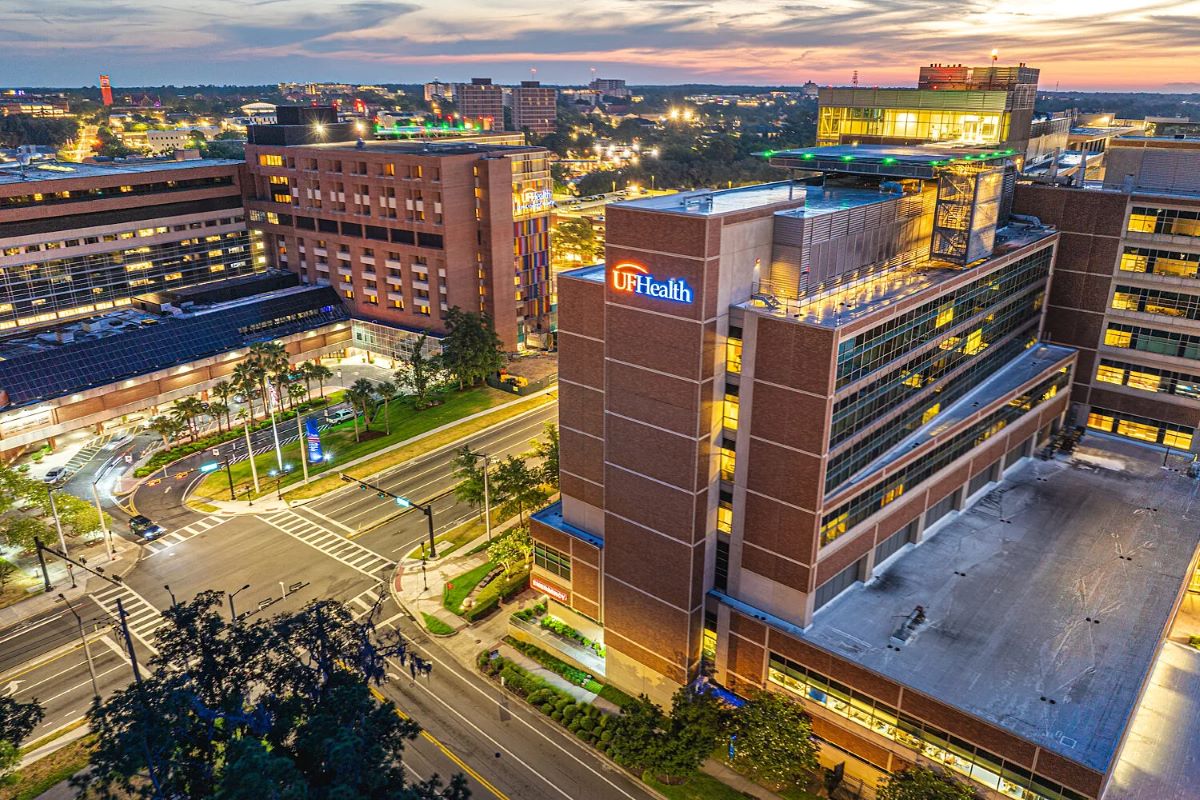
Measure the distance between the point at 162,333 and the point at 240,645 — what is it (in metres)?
95.5

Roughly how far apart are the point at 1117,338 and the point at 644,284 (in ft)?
209

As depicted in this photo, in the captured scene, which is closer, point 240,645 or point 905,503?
point 240,645

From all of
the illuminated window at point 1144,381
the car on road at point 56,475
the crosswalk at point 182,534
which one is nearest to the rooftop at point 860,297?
the illuminated window at point 1144,381

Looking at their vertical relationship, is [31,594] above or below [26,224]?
below

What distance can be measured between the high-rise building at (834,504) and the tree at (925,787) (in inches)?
105

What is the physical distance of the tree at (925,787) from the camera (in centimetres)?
4488

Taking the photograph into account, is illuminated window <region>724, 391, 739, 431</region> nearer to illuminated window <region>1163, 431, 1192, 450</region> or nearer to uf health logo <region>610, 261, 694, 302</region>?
uf health logo <region>610, 261, 694, 302</region>

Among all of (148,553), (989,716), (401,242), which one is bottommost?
(148,553)

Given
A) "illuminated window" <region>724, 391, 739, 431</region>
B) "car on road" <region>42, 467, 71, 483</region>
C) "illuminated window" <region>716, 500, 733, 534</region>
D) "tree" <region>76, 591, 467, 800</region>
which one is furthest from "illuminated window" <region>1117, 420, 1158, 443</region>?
"car on road" <region>42, 467, 71, 483</region>

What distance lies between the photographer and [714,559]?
59.1m

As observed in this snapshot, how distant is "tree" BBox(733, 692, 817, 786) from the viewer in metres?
50.9

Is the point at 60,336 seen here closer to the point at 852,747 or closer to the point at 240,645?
the point at 240,645

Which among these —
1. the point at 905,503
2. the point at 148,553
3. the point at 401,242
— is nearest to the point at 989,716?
the point at 905,503

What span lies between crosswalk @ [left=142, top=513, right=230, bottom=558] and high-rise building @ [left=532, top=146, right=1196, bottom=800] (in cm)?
4327
